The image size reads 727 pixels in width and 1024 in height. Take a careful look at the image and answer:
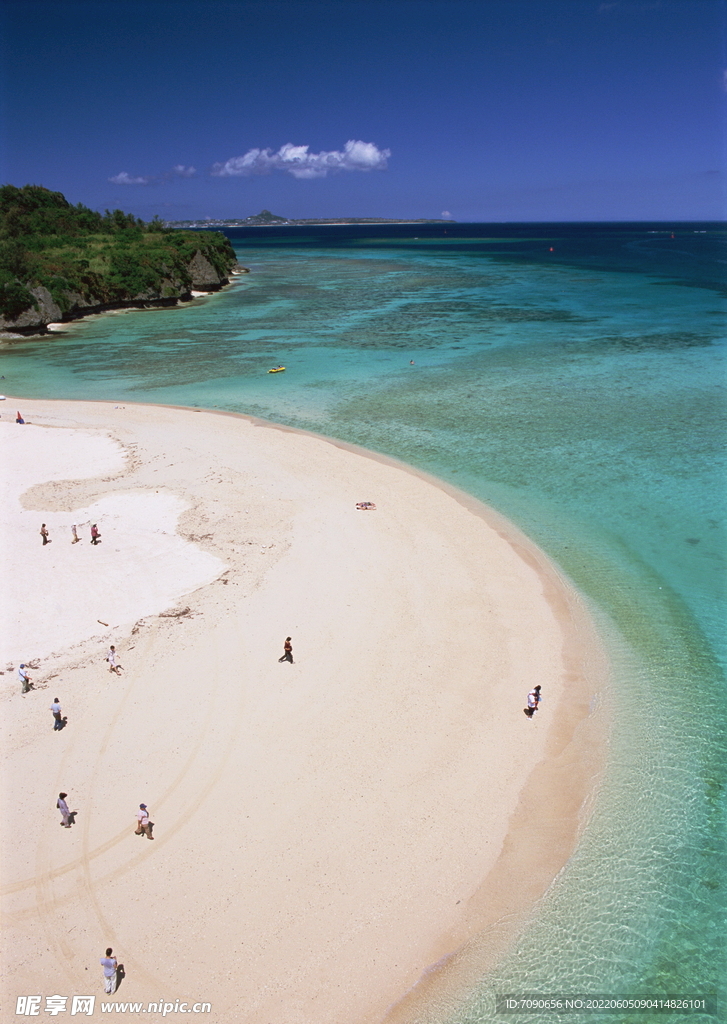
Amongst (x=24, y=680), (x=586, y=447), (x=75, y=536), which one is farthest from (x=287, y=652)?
(x=586, y=447)

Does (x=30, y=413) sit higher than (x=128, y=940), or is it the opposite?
(x=30, y=413)

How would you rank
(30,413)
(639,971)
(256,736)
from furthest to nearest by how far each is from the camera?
(30,413), (256,736), (639,971)

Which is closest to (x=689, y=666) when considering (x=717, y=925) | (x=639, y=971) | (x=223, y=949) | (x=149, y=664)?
(x=717, y=925)

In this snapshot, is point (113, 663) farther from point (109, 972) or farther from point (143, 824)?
point (109, 972)

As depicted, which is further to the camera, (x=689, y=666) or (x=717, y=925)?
(x=689, y=666)

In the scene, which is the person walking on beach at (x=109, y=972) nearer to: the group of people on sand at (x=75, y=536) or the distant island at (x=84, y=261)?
the group of people on sand at (x=75, y=536)

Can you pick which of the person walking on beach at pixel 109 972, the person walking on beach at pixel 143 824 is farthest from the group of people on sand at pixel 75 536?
the person walking on beach at pixel 109 972

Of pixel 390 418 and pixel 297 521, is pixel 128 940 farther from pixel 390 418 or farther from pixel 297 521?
pixel 390 418
